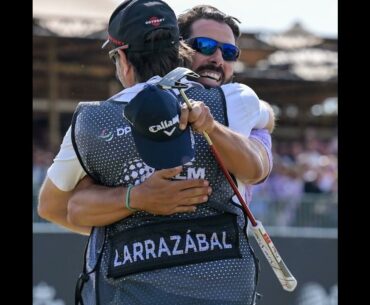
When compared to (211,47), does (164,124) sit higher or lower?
lower

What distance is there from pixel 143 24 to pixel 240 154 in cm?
58

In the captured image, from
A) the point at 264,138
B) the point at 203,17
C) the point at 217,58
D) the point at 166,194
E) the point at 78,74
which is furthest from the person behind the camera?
the point at 78,74

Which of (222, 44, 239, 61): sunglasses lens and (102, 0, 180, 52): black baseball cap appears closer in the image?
(102, 0, 180, 52): black baseball cap

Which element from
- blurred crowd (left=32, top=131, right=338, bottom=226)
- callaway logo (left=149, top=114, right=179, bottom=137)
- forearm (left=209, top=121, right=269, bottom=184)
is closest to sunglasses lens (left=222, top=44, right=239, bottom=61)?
forearm (left=209, top=121, right=269, bottom=184)

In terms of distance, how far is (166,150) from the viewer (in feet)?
10.1

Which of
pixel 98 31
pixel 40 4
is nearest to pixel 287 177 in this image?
pixel 98 31

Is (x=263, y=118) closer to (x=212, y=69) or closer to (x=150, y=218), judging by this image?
(x=212, y=69)

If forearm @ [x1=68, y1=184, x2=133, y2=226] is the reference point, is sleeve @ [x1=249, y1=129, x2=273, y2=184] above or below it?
above

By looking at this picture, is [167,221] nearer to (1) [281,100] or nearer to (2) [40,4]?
(2) [40,4]

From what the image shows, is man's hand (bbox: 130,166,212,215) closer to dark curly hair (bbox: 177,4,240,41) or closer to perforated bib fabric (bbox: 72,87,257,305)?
perforated bib fabric (bbox: 72,87,257,305)

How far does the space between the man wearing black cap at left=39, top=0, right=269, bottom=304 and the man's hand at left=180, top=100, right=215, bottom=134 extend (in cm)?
5

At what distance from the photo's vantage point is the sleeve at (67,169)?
135 inches

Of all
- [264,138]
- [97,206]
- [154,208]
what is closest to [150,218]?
[154,208]

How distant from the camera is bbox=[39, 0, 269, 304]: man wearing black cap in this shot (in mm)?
3254
